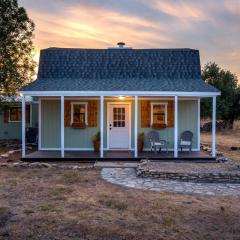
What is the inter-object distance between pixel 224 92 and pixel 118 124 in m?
20.7

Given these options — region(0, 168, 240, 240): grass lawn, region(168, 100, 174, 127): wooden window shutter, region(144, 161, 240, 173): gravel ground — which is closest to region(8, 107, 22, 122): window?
region(168, 100, 174, 127): wooden window shutter

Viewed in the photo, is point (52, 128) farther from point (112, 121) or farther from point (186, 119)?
point (186, 119)

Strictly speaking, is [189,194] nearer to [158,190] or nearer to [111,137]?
[158,190]

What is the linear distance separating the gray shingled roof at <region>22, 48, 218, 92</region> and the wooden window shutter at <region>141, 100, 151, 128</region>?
928mm

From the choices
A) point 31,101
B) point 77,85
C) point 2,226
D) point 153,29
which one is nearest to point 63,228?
point 2,226

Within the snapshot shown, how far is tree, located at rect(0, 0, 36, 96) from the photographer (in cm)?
1988

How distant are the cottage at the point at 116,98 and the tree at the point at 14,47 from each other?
2.93 metres

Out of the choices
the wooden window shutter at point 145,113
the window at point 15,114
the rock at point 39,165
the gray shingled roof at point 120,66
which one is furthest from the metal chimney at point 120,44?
the window at point 15,114

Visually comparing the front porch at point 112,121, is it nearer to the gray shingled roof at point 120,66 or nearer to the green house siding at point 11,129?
the gray shingled roof at point 120,66

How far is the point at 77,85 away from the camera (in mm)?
15492

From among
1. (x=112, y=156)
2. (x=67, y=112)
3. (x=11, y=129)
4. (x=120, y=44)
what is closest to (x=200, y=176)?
(x=112, y=156)

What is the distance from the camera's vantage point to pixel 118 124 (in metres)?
16.7

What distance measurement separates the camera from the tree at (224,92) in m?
33.8

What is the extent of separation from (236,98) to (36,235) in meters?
31.6
